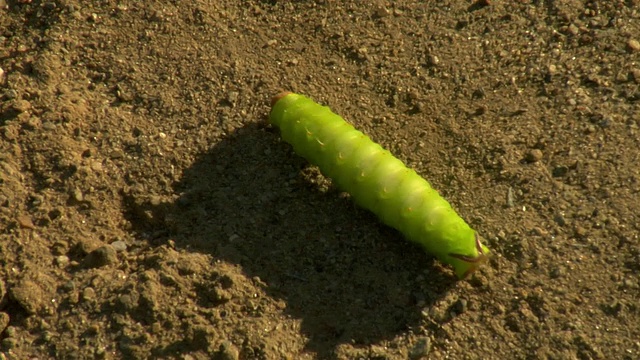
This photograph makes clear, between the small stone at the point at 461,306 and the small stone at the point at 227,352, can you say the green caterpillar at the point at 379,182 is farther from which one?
the small stone at the point at 227,352

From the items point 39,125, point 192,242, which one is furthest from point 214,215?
point 39,125

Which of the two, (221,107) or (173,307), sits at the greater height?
(221,107)

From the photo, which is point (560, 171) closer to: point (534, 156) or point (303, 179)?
point (534, 156)

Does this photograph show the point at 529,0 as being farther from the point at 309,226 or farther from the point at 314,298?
the point at 314,298

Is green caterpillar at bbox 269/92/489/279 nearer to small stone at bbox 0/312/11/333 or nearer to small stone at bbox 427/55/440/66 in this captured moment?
small stone at bbox 427/55/440/66

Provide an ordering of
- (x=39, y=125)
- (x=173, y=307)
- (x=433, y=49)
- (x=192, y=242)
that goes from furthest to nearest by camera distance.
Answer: (x=433, y=49), (x=39, y=125), (x=192, y=242), (x=173, y=307)

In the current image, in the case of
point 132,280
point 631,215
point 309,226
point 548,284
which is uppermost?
point 631,215

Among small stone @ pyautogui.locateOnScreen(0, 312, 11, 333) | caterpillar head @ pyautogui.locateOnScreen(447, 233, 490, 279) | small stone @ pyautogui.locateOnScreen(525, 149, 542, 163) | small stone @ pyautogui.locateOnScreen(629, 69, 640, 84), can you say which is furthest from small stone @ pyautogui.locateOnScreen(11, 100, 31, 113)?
small stone @ pyautogui.locateOnScreen(629, 69, 640, 84)

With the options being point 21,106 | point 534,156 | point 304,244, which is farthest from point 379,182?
point 21,106
